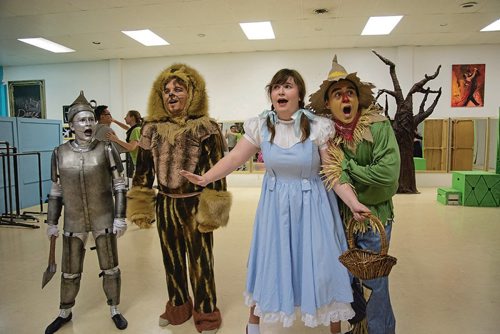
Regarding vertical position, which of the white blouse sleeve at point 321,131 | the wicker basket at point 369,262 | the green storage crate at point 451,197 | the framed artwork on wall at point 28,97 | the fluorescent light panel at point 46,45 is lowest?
the green storage crate at point 451,197

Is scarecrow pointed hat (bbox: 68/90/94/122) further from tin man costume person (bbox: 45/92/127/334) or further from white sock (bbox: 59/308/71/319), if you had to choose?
white sock (bbox: 59/308/71/319)

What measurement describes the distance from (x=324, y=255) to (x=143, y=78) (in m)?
8.75

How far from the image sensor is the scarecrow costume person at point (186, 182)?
2.30 m

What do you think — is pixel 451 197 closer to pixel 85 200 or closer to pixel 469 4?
pixel 469 4

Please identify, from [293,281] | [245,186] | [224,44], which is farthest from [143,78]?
[293,281]

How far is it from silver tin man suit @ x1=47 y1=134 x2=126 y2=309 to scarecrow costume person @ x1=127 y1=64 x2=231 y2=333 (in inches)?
9.5

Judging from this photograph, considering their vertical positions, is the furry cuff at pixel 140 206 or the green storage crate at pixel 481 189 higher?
the furry cuff at pixel 140 206

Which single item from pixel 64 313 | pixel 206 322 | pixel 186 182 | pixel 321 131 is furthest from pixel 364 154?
pixel 64 313

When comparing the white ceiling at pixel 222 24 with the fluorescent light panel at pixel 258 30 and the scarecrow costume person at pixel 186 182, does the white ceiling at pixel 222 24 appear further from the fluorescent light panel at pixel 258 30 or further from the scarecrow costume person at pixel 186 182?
the scarecrow costume person at pixel 186 182

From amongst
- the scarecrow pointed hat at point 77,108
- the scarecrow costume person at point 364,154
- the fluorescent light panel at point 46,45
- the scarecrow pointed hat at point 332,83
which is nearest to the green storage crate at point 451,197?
the scarecrow costume person at point 364,154

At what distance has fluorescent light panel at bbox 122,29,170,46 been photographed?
7426 mm

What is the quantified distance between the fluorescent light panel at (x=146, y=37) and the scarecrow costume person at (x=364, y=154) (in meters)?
6.27

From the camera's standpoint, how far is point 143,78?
960 cm

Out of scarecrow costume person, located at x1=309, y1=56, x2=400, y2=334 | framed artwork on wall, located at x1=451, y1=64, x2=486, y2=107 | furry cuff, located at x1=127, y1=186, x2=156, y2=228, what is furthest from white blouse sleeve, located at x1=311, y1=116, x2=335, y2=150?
framed artwork on wall, located at x1=451, y1=64, x2=486, y2=107
